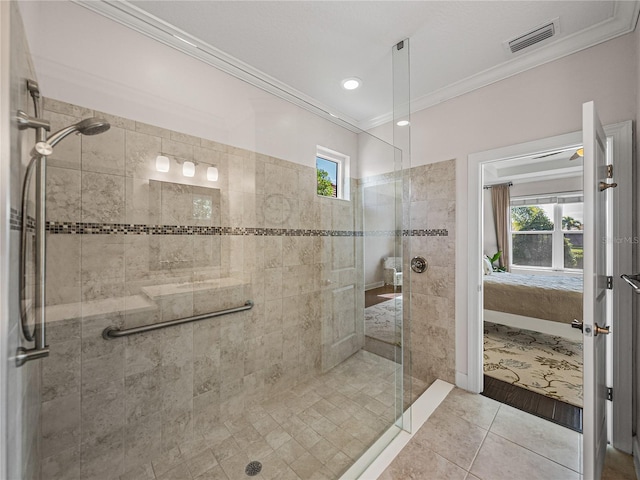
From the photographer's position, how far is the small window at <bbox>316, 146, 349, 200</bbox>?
81.4 inches

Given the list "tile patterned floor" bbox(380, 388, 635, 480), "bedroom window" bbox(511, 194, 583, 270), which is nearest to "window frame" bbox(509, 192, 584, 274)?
"bedroom window" bbox(511, 194, 583, 270)

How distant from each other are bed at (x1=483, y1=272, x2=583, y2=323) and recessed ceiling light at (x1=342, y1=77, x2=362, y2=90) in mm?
2990

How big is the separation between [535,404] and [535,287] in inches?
65.8

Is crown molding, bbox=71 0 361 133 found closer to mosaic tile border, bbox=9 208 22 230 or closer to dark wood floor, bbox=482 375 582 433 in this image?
mosaic tile border, bbox=9 208 22 230

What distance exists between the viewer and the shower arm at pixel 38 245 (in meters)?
0.85

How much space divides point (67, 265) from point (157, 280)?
14.3 inches

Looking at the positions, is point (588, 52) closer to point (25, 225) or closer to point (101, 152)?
point (101, 152)

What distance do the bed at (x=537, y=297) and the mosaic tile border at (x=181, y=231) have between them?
178 cm

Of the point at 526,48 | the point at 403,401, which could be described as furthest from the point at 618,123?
the point at 403,401

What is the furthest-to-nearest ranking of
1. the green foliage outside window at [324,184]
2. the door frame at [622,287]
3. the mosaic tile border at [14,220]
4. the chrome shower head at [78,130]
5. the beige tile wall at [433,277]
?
1. the beige tile wall at [433,277]
2. the green foliage outside window at [324,184]
3. the door frame at [622,287]
4. the chrome shower head at [78,130]
5. the mosaic tile border at [14,220]

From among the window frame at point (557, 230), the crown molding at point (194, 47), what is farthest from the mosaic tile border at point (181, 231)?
the window frame at point (557, 230)

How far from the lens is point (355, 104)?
2447 millimetres

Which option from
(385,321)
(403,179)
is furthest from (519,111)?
(385,321)

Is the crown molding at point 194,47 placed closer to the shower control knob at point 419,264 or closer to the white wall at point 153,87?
the white wall at point 153,87
